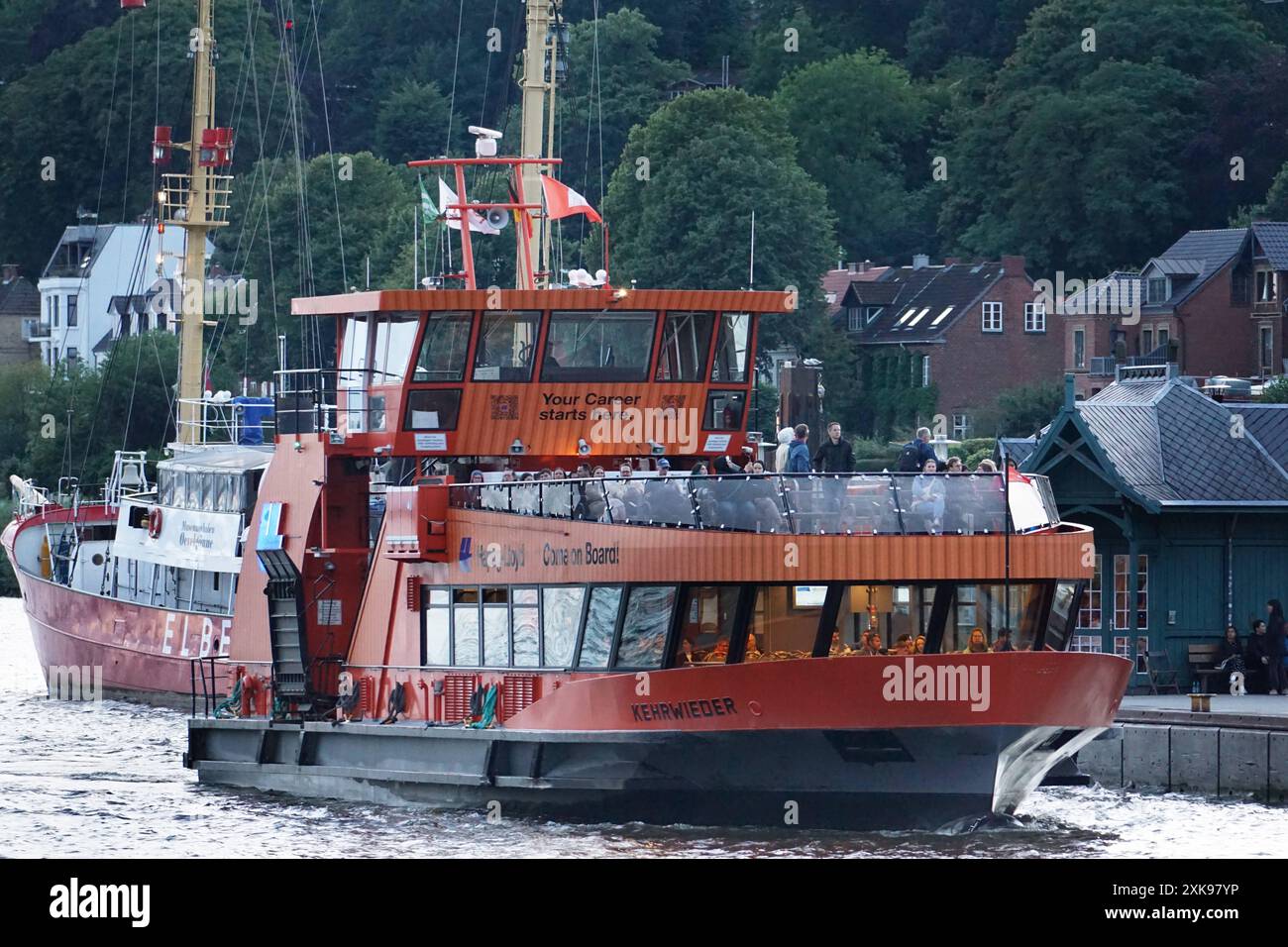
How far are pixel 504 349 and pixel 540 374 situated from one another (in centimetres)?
53

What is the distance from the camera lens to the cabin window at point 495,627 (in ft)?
104

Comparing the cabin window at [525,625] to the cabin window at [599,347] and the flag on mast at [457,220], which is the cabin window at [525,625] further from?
the flag on mast at [457,220]

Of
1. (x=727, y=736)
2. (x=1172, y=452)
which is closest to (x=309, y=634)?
(x=727, y=736)

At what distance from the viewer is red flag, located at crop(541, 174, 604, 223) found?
37969mm

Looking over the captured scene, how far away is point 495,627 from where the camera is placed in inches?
1254

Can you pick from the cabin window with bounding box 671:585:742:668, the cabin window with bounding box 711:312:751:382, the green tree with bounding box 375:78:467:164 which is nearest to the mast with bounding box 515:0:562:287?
the cabin window with bounding box 711:312:751:382

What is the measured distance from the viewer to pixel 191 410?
60.6 metres

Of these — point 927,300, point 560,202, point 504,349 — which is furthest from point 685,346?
point 927,300

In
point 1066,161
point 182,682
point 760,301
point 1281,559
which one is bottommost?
point 182,682

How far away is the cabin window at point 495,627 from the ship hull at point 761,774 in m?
0.89

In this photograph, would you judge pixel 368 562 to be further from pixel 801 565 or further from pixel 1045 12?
pixel 1045 12

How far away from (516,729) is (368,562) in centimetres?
448

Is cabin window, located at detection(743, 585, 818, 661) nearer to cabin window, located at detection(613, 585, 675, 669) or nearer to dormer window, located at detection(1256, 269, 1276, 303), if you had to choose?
cabin window, located at detection(613, 585, 675, 669)

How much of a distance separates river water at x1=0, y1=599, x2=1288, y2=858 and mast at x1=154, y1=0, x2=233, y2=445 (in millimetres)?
18731
